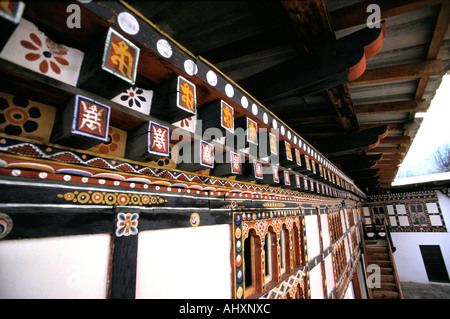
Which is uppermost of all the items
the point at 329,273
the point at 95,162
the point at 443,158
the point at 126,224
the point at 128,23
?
the point at 443,158

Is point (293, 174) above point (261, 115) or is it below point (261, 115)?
below

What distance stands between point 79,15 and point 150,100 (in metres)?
0.56

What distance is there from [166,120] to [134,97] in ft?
0.73

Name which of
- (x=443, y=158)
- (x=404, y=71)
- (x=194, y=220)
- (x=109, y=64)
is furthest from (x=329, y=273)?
(x=443, y=158)

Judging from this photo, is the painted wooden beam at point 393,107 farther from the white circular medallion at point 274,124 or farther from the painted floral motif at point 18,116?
the painted floral motif at point 18,116

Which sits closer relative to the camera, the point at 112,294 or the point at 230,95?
the point at 112,294

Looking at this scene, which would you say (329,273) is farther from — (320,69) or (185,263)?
(320,69)

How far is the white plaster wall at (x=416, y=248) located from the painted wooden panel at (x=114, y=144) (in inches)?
939

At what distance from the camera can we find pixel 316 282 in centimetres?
464

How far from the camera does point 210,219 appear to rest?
2092 mm

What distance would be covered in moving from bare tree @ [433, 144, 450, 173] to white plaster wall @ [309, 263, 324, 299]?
29.7m

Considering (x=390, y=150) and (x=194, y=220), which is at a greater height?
(x=390, y=150)

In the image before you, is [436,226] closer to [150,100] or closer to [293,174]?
[293,174]
